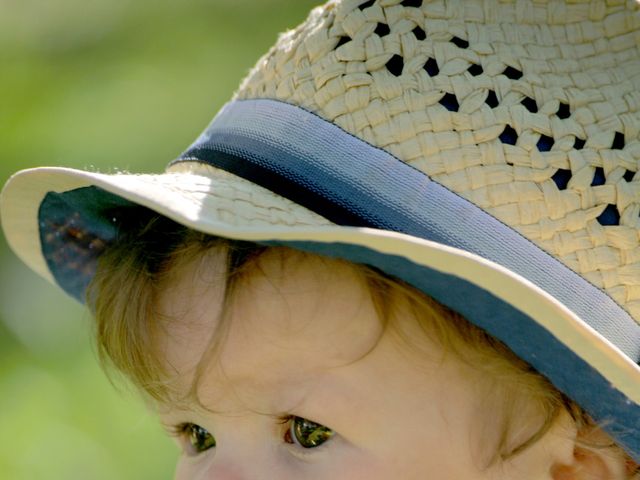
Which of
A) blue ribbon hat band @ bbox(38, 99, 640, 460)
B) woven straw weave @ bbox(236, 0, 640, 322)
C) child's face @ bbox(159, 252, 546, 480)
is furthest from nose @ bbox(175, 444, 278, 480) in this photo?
woven straw weave @ bbox(236, 0, 640, 322)

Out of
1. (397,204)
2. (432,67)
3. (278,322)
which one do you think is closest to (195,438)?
(278,322)

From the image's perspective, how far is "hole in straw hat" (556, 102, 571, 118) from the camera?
1412mm

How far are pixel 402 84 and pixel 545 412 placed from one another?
0.46 metres

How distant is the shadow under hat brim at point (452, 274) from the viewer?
1.21 metres

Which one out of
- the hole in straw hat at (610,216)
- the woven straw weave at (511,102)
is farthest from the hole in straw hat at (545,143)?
the hole in straw hat at (610,216)

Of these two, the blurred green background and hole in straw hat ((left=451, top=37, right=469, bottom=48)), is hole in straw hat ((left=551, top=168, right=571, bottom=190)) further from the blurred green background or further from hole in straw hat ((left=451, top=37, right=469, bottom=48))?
the blurred green background

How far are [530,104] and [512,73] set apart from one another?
5 cm

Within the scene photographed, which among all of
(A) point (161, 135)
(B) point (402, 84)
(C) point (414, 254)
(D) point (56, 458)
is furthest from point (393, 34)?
(A) point (161, 135)

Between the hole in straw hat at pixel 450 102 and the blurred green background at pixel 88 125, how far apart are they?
1.13 m

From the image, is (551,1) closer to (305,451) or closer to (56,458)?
(305,451)

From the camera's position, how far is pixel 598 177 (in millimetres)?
1395

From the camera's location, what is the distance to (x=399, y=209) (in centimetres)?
134

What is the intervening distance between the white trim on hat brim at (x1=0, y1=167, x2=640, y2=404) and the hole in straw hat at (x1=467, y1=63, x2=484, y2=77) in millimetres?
270

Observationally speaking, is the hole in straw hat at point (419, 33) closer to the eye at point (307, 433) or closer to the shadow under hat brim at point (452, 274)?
the shadow under hat brim at point (452, 274)
